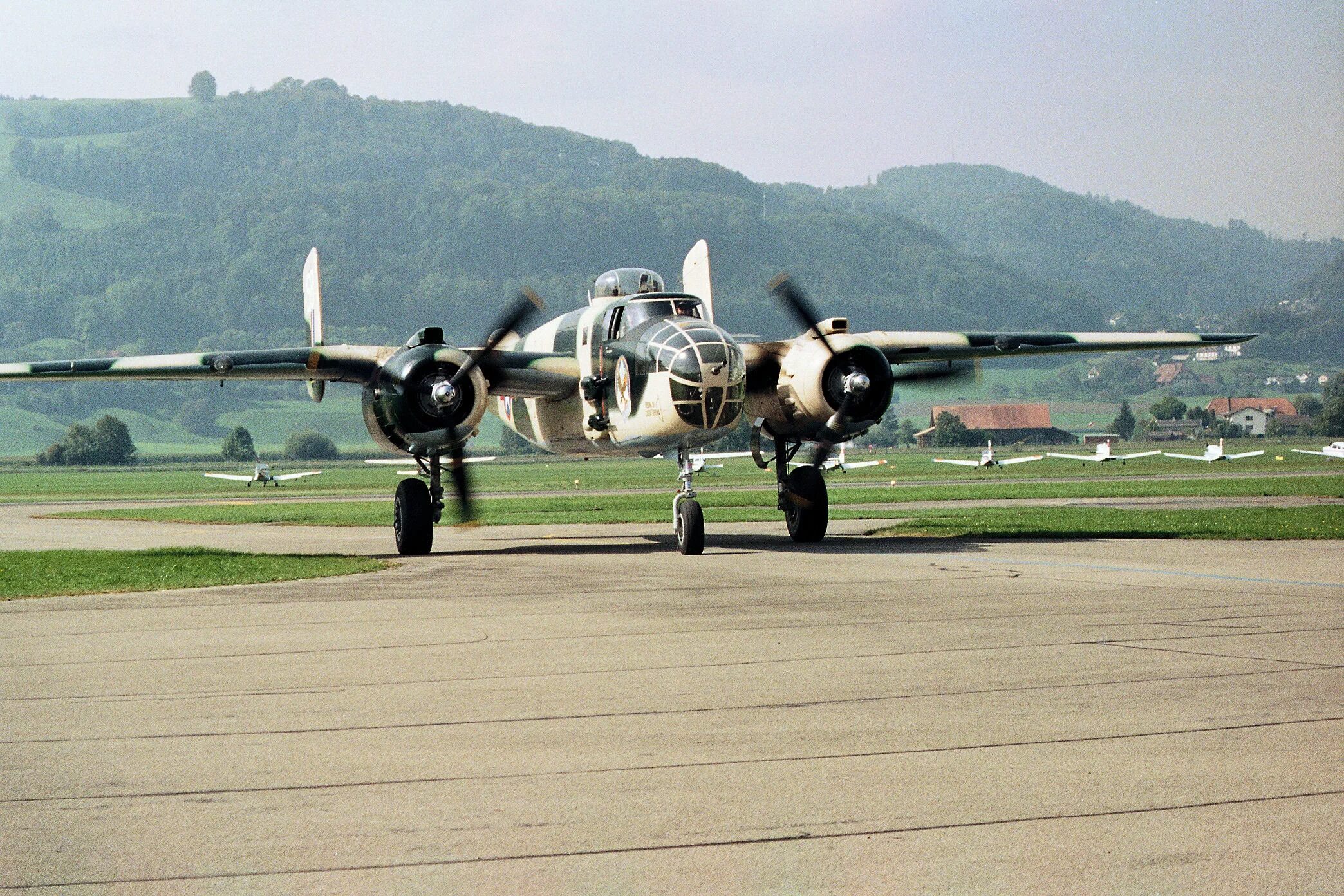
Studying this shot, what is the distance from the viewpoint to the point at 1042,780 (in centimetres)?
842

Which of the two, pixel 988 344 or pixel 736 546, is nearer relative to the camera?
pixel 736 546

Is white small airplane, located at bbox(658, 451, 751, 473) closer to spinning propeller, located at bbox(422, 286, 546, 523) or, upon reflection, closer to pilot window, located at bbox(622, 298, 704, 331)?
pilot window, located at bbox(622, 298, 704, 331)

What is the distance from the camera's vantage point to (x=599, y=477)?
10412 centimetres

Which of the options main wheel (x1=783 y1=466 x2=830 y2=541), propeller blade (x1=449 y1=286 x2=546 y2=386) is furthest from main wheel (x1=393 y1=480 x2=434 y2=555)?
main wheel (x1=783 y1=466 x2=830 y2=541)

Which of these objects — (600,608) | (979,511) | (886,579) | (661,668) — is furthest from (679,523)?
(979,511)

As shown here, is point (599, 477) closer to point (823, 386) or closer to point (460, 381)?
point (823, 386)

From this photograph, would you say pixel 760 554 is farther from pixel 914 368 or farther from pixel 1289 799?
pixel 1289 799

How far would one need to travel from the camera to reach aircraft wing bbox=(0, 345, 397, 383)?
28.1 m

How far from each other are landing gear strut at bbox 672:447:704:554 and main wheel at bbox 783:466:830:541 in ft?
10.6

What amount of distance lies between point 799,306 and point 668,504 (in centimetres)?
2277

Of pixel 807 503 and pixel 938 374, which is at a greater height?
pixel 938 374

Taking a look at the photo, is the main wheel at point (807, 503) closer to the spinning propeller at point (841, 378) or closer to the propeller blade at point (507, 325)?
the spinning propeller at point (841, 378)

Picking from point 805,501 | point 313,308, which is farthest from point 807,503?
point 313,308

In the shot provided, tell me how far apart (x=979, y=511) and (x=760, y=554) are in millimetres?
16839
